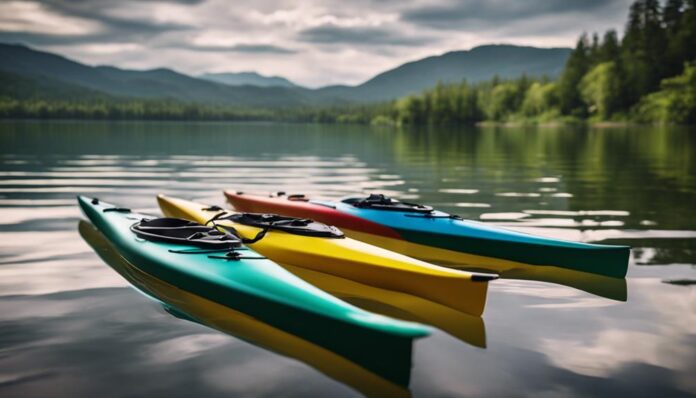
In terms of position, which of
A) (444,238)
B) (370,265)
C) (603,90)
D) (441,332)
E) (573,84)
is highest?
(573,84)

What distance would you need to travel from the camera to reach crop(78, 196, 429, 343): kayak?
21.1 feet

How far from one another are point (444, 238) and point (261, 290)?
5.36m

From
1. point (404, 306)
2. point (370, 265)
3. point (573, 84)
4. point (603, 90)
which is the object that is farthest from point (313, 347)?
point (573, 84)

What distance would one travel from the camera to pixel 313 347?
7082mm

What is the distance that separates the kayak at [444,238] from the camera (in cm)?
1088

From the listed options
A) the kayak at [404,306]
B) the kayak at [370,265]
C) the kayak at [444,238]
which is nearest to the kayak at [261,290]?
the kayak at [370,265]

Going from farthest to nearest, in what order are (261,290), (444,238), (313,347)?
1. (444,238)
2. (261,290)
3. (313,347)

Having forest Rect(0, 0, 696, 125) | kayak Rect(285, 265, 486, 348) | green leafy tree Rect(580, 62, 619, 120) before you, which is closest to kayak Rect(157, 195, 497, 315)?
kayak Rect(285, 265, 486, 348)

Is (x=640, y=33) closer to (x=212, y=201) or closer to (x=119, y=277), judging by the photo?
(x=212, y=201)

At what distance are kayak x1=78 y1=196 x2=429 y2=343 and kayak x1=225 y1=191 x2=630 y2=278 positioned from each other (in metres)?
4.41

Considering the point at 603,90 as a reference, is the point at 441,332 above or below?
below

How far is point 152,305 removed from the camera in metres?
8.89

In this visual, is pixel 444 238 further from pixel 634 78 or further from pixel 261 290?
pixel 634 78

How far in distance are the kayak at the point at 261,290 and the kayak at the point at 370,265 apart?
128cm
